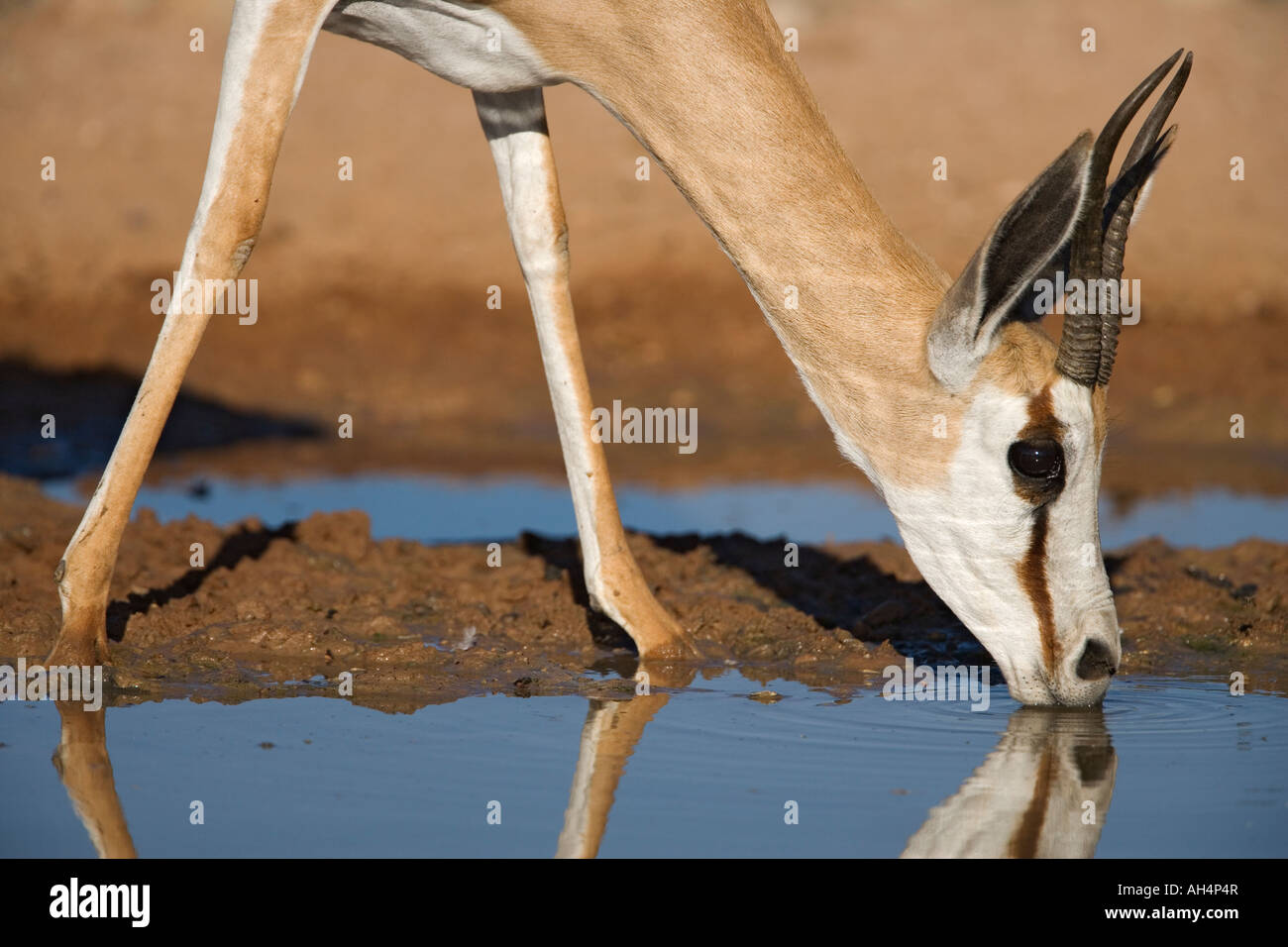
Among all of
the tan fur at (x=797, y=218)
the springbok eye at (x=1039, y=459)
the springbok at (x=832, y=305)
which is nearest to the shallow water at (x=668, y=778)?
the springbok at (x=832, y=305)

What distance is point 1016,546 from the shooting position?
16.0ft

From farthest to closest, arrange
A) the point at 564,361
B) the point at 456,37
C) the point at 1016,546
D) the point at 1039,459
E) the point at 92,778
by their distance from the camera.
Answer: the point at 564,361, the point at 456,37, the point at 1016,546, the point at 1039,459, the point at 92,778

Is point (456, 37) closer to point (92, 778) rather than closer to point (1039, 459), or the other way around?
point (1039, 459)

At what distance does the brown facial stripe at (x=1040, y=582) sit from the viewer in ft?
15.9

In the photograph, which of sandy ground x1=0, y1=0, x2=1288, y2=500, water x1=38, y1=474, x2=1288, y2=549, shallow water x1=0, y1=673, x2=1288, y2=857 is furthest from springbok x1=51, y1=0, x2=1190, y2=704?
sandy ground x1=0, y1=0, x2=1288, y2=500

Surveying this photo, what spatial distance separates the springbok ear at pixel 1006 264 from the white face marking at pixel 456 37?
64.8 inches

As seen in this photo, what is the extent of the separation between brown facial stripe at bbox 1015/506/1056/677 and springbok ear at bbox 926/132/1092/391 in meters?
0.51

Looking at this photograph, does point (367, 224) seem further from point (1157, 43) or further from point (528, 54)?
point (528, 54)

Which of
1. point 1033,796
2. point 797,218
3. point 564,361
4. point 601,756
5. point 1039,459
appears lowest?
point 1033,796

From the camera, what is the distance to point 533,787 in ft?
14.1

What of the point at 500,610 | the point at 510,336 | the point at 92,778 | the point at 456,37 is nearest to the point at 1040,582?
the point at 500,610

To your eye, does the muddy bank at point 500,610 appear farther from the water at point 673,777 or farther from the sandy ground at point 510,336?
the water at point 673,777

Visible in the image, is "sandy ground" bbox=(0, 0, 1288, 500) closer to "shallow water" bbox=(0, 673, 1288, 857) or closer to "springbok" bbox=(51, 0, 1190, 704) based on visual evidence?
"springbok" bbox=(51, 0, 1190, 704)

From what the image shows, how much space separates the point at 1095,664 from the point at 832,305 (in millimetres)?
1395
